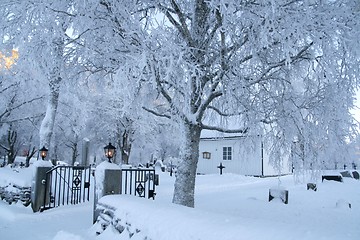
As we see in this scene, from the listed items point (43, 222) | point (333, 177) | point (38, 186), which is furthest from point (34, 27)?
point (333, 177)

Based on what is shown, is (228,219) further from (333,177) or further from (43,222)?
(333,177)

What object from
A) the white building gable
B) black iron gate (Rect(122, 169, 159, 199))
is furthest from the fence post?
the white building gable

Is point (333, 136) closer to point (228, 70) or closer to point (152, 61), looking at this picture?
point (228, 70)

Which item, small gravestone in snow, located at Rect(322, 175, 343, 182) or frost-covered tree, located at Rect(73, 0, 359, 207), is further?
small gravestone in snow, located at Rect(322, 175, 343, 182)

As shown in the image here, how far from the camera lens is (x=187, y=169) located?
6918mm

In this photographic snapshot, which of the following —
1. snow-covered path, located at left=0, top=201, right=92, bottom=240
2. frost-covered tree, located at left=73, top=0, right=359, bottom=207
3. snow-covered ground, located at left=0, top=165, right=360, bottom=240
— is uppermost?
frost-covered tree, located at left=73, top=0, right=359, bottom=207

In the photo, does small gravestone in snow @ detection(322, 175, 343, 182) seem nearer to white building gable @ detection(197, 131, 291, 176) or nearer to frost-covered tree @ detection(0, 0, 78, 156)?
white building gable @ detection(197, 131, 291, 176)

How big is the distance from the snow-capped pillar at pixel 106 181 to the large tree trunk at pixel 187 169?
55.4 inches

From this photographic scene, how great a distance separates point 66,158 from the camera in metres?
47.8

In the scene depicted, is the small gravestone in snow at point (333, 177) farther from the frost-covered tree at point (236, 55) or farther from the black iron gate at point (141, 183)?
the frost-covered tree at point (236, 55)

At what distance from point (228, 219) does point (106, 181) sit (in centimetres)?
397

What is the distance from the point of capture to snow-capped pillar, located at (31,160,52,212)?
9430 millimetres

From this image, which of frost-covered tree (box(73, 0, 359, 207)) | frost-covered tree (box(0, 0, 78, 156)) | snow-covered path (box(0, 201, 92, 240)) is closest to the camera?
frost-covered tree (box(73, 0, 359, 207))

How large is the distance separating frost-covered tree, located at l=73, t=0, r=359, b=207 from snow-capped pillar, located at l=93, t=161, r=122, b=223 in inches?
56.8
